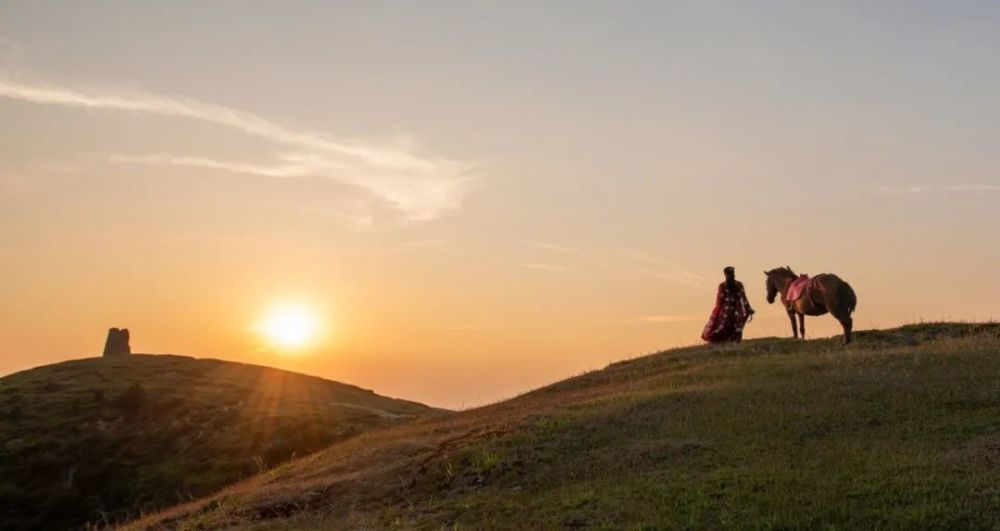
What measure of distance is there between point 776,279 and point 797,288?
146 inches

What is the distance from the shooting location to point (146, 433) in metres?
46.6

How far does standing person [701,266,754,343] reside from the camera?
37.4 meters

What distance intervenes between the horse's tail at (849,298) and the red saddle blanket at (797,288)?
213 centimetres

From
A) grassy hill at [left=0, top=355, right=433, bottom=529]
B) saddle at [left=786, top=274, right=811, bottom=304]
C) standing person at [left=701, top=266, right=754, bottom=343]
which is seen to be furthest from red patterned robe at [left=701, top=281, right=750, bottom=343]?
grassy hill at [left=0, top=355, right=433, bottom=529]

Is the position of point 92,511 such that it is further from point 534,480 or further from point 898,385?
point 898,385

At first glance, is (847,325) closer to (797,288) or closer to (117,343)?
(797,288)

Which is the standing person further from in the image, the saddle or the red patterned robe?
the saddle

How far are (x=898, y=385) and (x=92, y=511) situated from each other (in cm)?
3591

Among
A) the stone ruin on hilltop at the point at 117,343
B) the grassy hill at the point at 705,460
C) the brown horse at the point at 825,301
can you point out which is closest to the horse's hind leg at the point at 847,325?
the brown horse at the point at 825,301

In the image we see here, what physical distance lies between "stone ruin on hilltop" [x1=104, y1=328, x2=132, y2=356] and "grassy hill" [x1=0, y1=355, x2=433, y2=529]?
1602 centimetres

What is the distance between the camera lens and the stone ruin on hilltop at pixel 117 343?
77000 millimetres

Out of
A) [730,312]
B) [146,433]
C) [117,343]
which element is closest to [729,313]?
[730,312]

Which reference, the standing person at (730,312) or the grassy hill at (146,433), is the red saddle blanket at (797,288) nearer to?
the standing person at (730,312)

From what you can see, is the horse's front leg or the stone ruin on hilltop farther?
the stone ruin on hilltop
